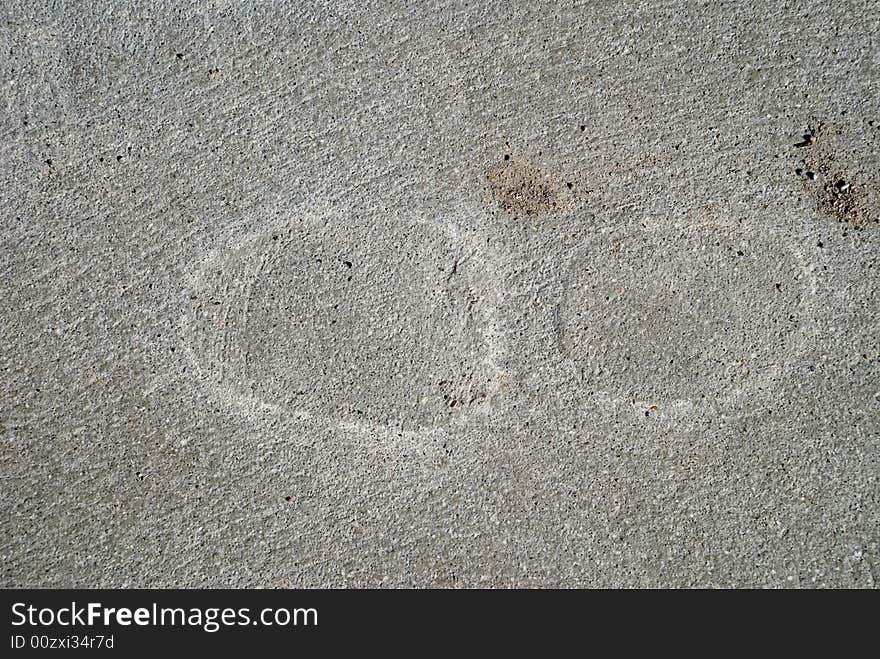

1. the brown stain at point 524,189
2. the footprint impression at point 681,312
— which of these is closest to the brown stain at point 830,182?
the footprint impression at point 681,312

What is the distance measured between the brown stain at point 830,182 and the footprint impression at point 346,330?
1.46 meters

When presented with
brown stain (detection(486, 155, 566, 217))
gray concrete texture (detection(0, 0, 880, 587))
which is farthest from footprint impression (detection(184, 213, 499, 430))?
brown stain (detection(486, 155, 566, 217))

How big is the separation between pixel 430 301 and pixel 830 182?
1787mm

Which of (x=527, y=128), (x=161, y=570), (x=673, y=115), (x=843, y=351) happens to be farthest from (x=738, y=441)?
(x=161, y=570)

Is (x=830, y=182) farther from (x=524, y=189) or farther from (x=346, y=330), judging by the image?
(x=346, y=330)

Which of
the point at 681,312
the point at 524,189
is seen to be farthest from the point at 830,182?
the point at 524,189

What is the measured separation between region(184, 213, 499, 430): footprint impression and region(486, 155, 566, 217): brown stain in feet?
0.84

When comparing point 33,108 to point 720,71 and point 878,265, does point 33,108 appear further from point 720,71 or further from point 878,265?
point 878,265

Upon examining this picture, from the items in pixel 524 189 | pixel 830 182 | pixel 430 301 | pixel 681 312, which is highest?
pixel 524 189

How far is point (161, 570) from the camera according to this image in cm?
287

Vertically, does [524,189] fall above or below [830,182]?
above

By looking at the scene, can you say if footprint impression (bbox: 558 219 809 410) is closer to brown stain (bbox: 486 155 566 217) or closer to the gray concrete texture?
the gray concrete texture

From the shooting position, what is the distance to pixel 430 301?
9.56 feet

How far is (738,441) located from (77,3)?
3.39 meters
